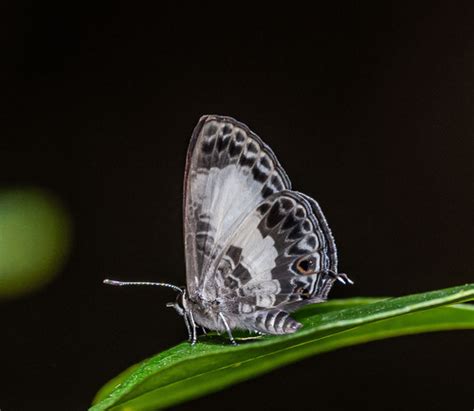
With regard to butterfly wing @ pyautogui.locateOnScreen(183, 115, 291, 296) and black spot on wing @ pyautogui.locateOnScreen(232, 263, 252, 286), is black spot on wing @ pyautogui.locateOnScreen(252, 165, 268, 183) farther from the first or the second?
black spot on wing @ pyautogui.locateOnScreen(232, 263, 252, 286)

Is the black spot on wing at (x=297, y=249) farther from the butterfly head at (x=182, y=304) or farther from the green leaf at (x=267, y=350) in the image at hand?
the butterfly head at (x=182, y=304)

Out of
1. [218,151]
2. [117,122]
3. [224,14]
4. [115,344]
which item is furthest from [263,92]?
[218,151]

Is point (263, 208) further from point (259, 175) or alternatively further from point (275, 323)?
point (275, 323)

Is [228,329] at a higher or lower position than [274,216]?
lower

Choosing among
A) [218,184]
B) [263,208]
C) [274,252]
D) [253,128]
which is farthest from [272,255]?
[253,128]

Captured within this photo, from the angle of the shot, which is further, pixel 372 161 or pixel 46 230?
pixel 372 161

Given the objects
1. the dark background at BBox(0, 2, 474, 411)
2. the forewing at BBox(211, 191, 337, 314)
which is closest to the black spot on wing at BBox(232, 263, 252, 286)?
the forewing at BBox(211, 191, 337, 314)

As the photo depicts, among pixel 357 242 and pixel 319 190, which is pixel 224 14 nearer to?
pixel 319 190
